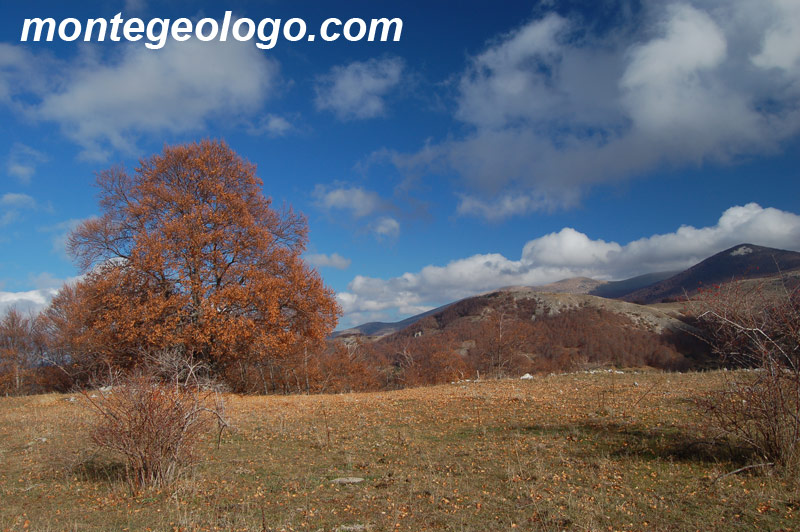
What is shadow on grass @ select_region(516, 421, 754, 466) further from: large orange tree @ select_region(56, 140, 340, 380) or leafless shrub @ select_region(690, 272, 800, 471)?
large orange tree @ select_region(56, 140, 340, 380)

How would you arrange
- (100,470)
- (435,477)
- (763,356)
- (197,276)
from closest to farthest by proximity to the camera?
(763,356) → (435,477) → (100,470) → (197,276)

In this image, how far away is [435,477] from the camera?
770cm

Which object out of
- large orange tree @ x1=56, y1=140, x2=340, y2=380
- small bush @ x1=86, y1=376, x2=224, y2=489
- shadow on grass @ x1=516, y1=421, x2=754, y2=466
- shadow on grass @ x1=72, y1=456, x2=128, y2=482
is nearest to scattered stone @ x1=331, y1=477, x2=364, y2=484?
small bush @ x1=86, y1=376, x2=224, y2=489

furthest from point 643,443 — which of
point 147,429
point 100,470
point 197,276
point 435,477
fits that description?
point 197,276

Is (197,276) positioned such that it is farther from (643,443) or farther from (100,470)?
(643,443)

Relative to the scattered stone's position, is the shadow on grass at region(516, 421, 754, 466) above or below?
below

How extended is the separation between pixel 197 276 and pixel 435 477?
55.5 feet

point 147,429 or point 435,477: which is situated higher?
point 147,429

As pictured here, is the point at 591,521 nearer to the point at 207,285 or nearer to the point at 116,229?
the point at 207,285

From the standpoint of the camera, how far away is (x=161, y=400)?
7.91m

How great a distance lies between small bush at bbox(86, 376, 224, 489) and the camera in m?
7.73

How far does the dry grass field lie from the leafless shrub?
0.58 m

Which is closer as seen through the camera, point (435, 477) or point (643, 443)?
→ point (435, 477)

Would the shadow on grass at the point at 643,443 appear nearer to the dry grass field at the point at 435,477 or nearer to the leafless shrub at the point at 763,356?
the dry grass field at the point at 435,477
